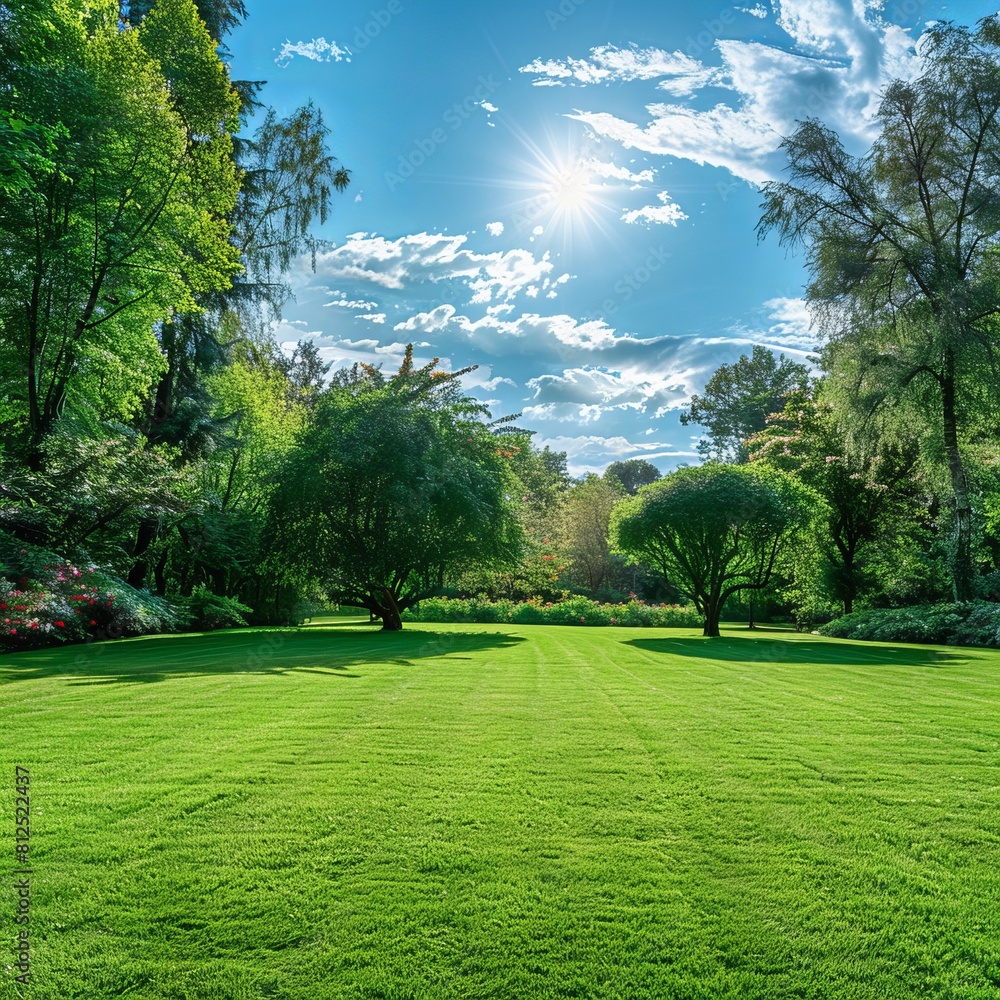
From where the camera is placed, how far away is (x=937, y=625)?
16688mm

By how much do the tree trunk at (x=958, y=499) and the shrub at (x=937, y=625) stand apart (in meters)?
0.61

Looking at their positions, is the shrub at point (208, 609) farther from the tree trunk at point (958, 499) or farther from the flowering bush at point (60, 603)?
the tree trunk at point (958, 499)

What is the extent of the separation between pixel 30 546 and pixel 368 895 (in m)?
12.7

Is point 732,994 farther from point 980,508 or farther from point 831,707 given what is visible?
point 980,508

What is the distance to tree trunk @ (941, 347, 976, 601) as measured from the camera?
671 inches

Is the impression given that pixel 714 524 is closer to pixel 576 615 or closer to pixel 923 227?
pixel 923 227

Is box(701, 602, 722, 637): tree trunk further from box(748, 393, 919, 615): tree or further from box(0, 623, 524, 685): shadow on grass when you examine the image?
box(0, 623, 524, 685): shadow on grass

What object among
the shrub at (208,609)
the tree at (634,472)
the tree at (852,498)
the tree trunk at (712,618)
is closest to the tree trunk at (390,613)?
the shrub at (208,609)

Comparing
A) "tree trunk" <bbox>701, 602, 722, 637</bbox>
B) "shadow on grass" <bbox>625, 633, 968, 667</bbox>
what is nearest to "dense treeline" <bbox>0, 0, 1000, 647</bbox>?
"tree trunk" <bbox>701, 602, 722, 637</bbox>

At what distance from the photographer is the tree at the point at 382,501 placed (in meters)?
17.9

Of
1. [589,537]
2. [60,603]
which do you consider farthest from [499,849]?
[589,537]

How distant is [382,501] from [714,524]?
9.50m

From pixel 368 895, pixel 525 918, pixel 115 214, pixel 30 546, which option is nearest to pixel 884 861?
pixel 525 918

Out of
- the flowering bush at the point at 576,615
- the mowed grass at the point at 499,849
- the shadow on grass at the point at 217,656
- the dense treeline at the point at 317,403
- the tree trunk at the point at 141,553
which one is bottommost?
the flowering bush at the point at 576,615
